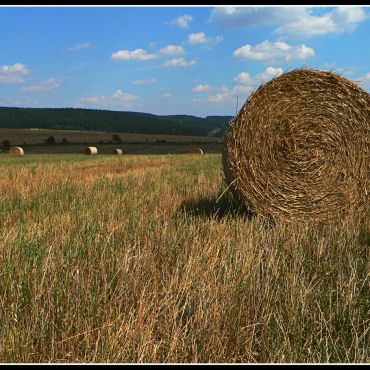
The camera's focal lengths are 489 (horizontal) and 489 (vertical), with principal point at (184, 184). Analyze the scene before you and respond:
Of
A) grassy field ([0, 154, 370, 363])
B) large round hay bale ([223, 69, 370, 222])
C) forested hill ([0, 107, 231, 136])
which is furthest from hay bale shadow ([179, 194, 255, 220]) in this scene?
forested hill ([0, 107, 231, 136])

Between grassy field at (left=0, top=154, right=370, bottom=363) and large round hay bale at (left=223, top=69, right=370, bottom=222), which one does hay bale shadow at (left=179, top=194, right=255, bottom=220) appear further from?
grassy field at (left=0, top=154, right=370, bottom=363)

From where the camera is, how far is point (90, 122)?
13625cm

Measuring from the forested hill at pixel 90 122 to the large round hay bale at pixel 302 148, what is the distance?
360 feet

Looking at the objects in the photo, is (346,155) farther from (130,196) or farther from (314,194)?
(130,196)

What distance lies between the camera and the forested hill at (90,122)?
4901 inches

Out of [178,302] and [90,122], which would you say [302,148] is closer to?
[178,302]

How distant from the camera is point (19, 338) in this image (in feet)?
10.5

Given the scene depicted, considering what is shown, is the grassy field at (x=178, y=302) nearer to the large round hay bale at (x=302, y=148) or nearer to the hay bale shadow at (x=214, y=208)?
the hay bale shadow at (x=214, y=208)

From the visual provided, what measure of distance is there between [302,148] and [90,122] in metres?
132

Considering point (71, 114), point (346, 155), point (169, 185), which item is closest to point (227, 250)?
point (346, 155)

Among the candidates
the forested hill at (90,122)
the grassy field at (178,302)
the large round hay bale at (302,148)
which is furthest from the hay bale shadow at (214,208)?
the forested hill at (90,122)

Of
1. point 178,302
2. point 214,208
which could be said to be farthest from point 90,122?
point 178,302

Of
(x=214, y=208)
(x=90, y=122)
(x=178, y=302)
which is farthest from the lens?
(x=90, y=122)

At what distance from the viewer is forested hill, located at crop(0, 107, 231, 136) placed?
408 feet
